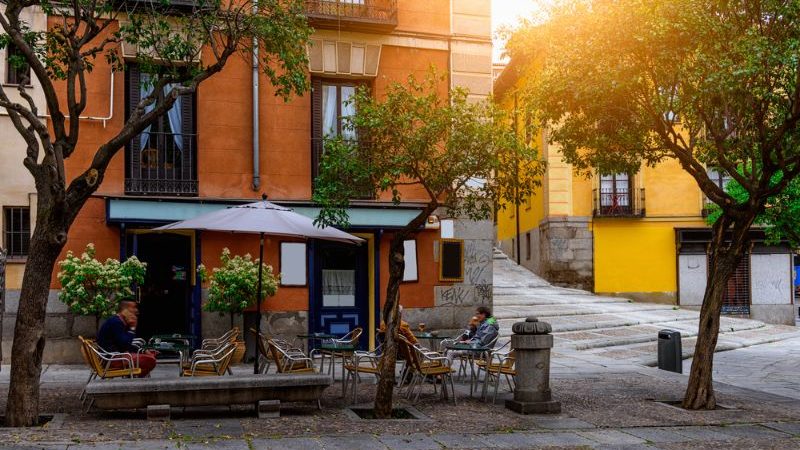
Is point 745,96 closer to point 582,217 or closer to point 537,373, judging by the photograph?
point 537,373

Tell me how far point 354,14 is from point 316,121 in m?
2.21

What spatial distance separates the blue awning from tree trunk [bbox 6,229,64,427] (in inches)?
209

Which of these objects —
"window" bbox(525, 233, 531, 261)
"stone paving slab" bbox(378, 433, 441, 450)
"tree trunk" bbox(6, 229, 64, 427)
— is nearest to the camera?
"stone paving slab" bbox(378, 433, 441, 450)

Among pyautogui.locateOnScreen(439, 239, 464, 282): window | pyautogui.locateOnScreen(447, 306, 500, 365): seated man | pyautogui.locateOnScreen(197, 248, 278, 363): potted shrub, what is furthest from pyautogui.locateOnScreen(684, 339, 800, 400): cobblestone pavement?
pyautogui.locateOnScreen(197, 248, 278, 363): potted shrub

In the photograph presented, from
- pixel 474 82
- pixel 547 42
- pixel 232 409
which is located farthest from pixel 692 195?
pixel 232 409

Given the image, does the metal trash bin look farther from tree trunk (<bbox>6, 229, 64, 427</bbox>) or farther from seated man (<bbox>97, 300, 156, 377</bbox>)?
tree trunk (<bbox>6, 229, 64, 427</bbox>)

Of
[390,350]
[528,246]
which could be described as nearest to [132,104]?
[390,350]

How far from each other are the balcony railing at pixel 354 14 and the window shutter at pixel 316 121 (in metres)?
1.15

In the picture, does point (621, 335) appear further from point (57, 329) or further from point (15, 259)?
point (15, 259)

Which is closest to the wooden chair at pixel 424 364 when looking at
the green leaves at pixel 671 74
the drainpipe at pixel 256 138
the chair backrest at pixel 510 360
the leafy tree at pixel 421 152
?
the chair backrest at pixel 510 360

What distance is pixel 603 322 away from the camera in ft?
68.5

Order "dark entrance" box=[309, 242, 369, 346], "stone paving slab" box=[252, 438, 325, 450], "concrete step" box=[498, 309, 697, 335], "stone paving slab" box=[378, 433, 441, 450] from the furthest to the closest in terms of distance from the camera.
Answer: "concrete step" box=[498, 309, 697, 335] < "dark entrance" box=[309, 242, 369, 346] < "stone paving slab" box=[378, 433, 441, 450] < "stone paving slab" box=[252, 438, 325, 450]

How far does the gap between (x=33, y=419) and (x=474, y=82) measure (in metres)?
10.8

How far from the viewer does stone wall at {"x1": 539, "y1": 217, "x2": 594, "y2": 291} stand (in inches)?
1114
